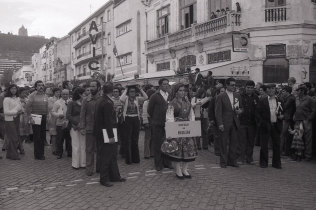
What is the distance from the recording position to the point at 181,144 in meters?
7.82

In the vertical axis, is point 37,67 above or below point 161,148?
above

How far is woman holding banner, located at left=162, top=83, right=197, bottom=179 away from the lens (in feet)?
25.4

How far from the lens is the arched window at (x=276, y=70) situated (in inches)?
741

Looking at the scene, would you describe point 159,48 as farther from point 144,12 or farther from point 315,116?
point 315,116

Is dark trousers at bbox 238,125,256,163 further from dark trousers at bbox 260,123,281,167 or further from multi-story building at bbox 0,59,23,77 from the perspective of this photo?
multi-story building at bbox 0,59,23,77

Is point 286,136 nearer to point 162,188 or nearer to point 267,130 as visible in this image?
point 267,130

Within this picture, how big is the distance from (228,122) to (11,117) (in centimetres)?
565

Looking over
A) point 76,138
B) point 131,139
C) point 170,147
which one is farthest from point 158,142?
point 76,138

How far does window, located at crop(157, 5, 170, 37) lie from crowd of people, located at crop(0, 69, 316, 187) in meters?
17.8

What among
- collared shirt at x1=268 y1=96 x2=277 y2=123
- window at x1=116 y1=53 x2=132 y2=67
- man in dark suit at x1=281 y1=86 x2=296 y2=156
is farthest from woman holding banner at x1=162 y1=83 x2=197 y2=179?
window at x1=116 y1=53 x2=132 y2=67

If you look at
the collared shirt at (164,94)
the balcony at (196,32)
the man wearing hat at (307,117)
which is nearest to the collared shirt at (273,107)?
the man wearing hat at (307,117)

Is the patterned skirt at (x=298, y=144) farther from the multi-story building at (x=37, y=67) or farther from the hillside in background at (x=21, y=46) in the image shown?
Result: the hillside in background at (x=21, y=46)

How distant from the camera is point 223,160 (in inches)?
352

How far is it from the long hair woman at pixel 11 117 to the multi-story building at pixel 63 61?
52.9 meters
